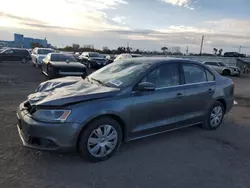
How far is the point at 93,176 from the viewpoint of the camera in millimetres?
3393

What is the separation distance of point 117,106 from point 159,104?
34.9 inches

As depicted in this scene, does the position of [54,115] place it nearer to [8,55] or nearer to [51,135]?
[51,135]

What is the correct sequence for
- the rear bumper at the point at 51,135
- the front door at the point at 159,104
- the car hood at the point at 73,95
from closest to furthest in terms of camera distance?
the rear bumper at the point at 51,135 → the car hood at the point at 73,95 → the front door at the point at 159,104

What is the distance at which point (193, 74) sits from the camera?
5109mm

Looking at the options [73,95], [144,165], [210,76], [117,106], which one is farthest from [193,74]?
[73,95]

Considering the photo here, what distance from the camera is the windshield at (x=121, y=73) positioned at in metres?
4.22

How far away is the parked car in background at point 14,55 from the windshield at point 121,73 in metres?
25.2

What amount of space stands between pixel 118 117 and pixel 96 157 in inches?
27.2

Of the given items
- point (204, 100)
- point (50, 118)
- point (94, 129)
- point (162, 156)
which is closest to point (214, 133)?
point (204, 100)

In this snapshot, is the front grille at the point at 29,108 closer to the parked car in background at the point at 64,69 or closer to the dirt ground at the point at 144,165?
the dirt ground at the point at 144,165

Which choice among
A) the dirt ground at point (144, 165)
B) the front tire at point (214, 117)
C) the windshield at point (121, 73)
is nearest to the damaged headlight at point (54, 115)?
the dirt ground at point (144, 165)

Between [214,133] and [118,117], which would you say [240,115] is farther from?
[118,117]

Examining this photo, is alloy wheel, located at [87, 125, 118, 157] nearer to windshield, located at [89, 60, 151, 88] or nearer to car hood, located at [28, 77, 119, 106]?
car hood, located at [28, 77, 119, 106]

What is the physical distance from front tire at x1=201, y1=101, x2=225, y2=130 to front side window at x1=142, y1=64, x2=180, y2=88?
1291 mm
